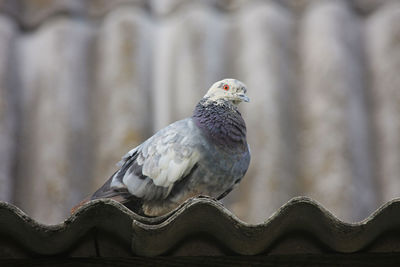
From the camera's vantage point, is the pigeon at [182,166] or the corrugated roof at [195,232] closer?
the corrugated roof at [195,232]

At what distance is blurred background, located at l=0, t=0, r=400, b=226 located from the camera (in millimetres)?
3664

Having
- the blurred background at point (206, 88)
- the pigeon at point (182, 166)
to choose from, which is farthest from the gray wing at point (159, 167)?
the blurred background at point (206, 88)

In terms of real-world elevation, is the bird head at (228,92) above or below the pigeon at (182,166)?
above

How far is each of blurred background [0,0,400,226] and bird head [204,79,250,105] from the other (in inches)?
32.3

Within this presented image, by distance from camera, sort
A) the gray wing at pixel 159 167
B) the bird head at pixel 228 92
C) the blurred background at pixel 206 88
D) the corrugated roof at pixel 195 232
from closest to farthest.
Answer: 1. the corrugated roof at pixel 195 232
2. the gray wing at pixel 159 167
3. the bird head at pixel 228 92
4. the blurred background at pixel 206 88

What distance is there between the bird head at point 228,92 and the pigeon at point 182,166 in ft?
0.23

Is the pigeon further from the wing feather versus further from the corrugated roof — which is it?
the corrugated roof

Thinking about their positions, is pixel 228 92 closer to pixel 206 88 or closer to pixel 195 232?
pixel 195 232

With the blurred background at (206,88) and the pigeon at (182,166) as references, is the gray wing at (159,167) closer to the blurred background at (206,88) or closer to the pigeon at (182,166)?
the pigeon at (182,166)

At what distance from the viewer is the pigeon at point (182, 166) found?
8.61ft

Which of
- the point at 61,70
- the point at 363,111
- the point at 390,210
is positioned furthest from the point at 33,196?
the point at 390,210

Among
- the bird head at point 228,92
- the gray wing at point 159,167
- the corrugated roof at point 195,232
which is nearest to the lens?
the corrugated roof at point 195,232

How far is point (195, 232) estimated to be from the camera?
2.19m

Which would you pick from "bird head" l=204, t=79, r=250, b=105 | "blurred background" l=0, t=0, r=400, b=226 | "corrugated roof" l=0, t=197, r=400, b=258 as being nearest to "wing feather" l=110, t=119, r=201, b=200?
"bird head" l=204, t=79, r=250, b=105
